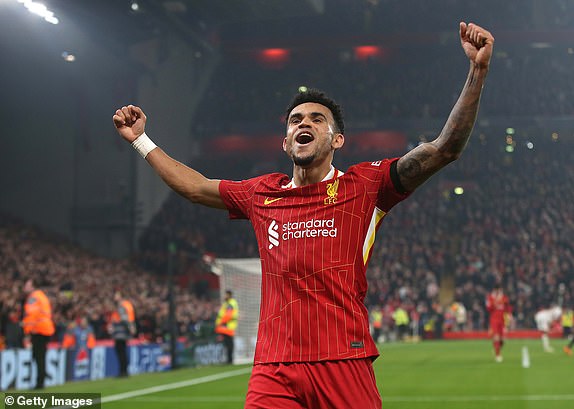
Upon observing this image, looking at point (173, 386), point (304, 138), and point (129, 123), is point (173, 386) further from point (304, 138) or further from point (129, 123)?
point (304, 138)

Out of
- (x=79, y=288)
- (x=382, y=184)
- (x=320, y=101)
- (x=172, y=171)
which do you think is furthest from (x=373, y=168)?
(x=79, y=288)

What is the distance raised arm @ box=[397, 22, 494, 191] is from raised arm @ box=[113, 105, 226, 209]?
1.10 meters

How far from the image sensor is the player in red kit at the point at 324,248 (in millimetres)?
4008

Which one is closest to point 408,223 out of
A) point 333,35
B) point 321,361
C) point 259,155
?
point 259,155

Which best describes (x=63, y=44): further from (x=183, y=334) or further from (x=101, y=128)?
(x=183, y=334)

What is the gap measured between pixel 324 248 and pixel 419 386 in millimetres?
11428

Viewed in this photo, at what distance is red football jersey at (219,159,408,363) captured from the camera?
161 inches

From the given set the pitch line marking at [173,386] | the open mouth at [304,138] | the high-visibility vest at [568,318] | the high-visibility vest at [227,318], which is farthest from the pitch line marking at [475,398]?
the high-visibility vest at [568,318]

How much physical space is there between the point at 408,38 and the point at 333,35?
12.5 feet

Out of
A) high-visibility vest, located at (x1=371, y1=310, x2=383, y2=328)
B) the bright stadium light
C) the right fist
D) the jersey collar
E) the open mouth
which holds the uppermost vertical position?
the bright stadium light

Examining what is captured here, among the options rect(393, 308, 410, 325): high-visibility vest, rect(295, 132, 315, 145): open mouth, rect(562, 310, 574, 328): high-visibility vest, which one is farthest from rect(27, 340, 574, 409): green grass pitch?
rect(393, 308, 410, 325): high-visibility vest

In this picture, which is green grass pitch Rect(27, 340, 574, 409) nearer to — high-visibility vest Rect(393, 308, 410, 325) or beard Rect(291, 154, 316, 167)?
beard Rect(291, 154, 316, 167)

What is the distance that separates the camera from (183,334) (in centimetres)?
2411

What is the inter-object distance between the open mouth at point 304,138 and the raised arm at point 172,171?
63cm
